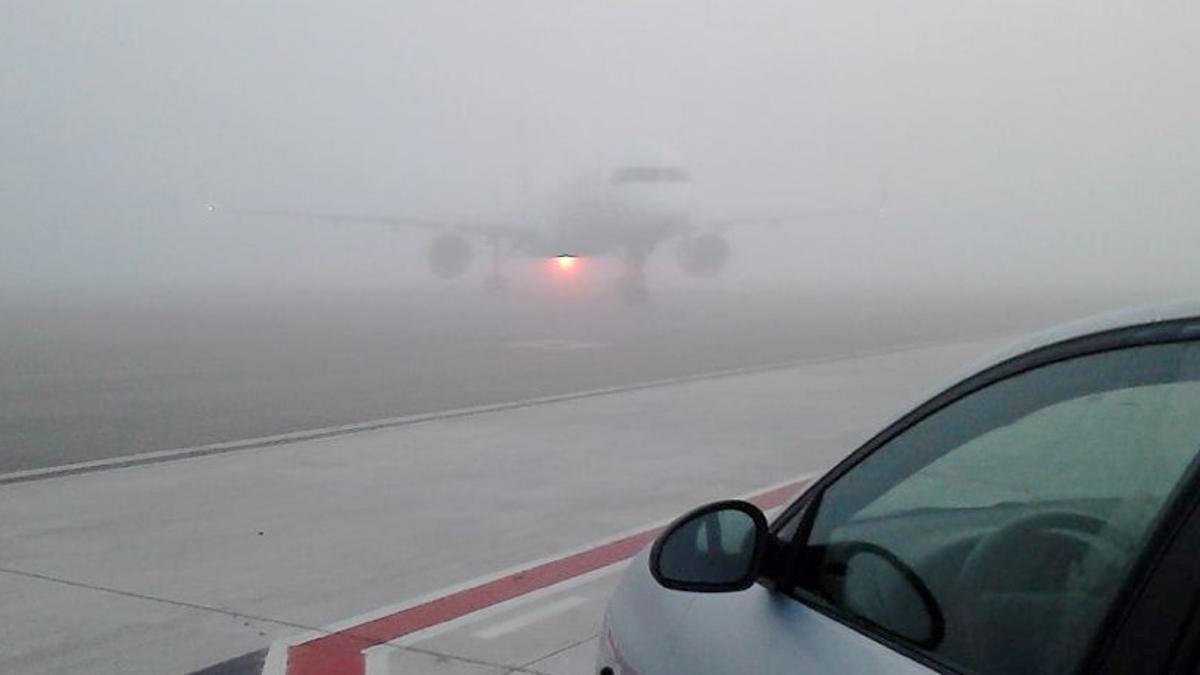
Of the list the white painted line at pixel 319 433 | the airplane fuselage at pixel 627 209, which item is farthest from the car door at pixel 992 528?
the airplane fuselage at pixel 627 209

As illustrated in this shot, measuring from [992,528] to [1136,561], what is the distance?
1.94 feet

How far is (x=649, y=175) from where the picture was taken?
37.3m

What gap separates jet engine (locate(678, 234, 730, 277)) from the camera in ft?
125

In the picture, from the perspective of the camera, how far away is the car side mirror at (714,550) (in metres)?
2.36

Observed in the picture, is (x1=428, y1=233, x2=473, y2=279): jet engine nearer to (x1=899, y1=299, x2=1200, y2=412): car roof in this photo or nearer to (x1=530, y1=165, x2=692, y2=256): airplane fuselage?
(x1=530, y1=165, x2=692, y2=256): airplane fuselage

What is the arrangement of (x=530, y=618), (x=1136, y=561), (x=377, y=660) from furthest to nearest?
(x=530, y=618) < (x=377, y=660) < (x=1136, y=561)

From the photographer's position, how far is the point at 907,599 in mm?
2070

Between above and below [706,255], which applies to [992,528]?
below

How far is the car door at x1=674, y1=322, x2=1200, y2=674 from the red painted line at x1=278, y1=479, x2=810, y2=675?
2979 mm

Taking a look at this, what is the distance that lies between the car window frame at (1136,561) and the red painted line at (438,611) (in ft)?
9.91

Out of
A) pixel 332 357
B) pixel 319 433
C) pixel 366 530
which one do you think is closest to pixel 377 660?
pixel 366 530

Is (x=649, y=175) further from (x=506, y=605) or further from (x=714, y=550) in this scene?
(x=714, y=550)

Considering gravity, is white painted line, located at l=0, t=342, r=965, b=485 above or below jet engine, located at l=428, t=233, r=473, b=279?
below

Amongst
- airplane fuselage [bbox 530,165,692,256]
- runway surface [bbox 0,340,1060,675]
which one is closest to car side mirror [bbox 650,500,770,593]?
runway surface [bbox 0,340,1060,675]
